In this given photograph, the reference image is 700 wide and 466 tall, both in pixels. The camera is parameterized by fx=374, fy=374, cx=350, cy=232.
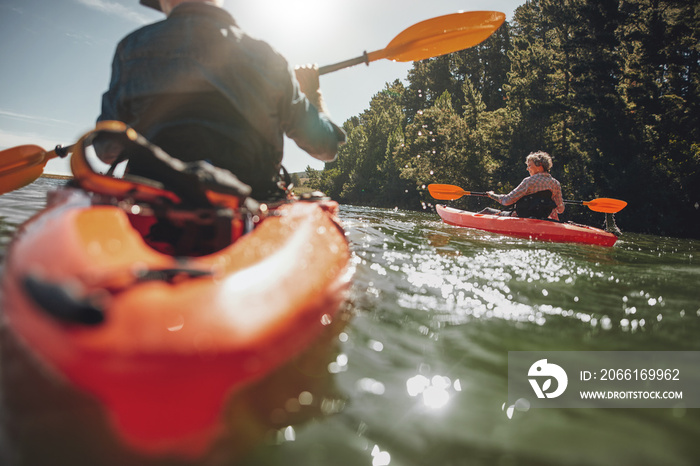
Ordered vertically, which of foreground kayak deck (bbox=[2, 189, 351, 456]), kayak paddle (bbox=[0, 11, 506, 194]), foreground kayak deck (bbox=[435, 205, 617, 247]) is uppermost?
kayak paddle (bbox=[0, 11, 506, 194])

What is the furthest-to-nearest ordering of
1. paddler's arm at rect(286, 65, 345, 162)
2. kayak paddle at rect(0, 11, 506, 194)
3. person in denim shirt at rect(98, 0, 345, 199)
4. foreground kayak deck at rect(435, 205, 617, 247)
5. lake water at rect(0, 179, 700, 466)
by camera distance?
foreground kayak deck at rect(435, 205, 617, 247)
kayak paddle at rect(0, 11, 506, 194)
paddler's arm at rect(286, 65, 345, 162)
person in denim shirt at rect(98, 0, 345, 199)
lake water at rect(0, 179, 700, 466)

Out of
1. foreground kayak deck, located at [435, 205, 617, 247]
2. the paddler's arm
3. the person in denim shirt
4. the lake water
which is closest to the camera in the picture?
the lake water

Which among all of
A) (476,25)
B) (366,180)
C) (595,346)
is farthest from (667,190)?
(366,180)

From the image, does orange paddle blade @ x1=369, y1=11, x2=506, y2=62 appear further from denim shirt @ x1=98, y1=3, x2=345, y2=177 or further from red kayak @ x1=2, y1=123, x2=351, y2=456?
red kayak @ x1=2, y1=123, x2=351, y2=456

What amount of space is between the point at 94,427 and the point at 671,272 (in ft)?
18.1

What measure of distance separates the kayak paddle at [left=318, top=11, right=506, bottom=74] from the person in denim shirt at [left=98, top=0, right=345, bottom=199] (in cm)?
295

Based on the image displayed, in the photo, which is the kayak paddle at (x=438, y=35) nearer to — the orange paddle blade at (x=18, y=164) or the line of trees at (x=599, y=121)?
the orange paddle blade at (x=18, y=164)

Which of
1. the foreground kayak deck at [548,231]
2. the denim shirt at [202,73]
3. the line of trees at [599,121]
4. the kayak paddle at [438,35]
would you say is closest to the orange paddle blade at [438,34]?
the kayak paddle at [438,35]

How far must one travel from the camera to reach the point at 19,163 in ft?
11.9

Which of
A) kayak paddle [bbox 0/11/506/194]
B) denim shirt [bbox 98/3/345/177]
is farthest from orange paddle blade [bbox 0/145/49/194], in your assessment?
kayak paddle [bbox 0/11/506/194]

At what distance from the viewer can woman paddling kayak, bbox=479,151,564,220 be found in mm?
6520

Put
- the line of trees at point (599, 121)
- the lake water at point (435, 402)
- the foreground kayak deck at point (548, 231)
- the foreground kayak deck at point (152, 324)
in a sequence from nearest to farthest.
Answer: the foreground kayak deck at point (152, 324) → the lake water at point (435, 402) → the foreground kayak deck at point (548, 231) → the line of trees at point (599, 121)

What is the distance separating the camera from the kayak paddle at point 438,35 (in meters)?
4.61

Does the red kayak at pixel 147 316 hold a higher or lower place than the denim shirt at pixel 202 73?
lower
